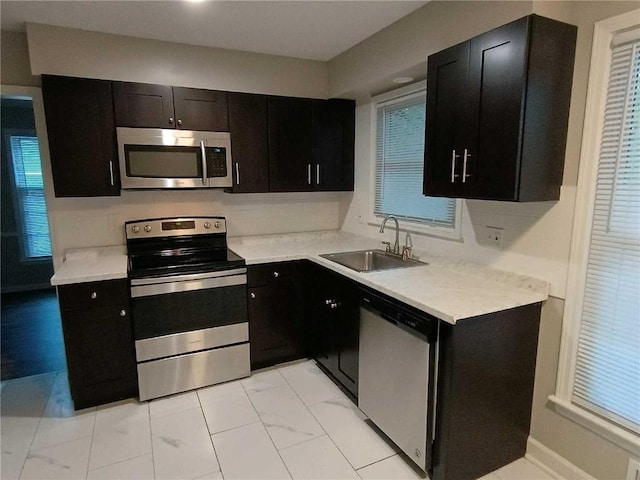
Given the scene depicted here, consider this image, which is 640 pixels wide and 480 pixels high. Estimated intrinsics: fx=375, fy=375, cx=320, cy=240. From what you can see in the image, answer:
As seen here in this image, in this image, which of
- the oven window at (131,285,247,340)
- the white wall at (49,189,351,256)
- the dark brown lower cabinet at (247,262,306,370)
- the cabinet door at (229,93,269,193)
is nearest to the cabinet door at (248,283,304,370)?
the dark brown lower cabinet at (247,262,306,370)

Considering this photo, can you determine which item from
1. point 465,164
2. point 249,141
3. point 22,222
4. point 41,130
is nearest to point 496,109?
point 465,164

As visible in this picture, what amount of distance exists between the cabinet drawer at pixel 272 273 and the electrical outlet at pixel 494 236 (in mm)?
1355

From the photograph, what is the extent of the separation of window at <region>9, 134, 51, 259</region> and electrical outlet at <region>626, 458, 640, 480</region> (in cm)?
592

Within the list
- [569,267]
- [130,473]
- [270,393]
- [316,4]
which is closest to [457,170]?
[569,267]

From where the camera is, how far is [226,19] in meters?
2.36

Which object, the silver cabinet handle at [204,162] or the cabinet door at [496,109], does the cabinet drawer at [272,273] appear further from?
the cabinet door at [496,109]

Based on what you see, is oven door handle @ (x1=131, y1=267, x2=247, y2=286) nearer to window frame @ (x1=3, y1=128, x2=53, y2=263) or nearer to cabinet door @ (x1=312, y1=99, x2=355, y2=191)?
cabinet door @ (x1=312, y1=99, x2=355, y2=191)

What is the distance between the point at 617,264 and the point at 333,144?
7.47ft

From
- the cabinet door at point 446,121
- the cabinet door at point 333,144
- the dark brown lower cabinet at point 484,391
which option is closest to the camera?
the dark brown lower cabinet at point 484,391

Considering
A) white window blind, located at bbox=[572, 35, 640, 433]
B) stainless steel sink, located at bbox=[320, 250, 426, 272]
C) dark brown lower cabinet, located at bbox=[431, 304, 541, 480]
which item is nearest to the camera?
white window blind, located at bbox=[572, 35, 640, 433]

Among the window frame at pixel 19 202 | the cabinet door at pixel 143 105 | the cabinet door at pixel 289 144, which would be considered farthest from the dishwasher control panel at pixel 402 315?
the window frame at pixel 19 202

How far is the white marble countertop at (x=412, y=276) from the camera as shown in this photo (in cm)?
175

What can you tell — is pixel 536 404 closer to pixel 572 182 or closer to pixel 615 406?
pixel 615 406

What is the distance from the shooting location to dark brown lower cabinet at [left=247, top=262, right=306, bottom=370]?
2770 millimetres
